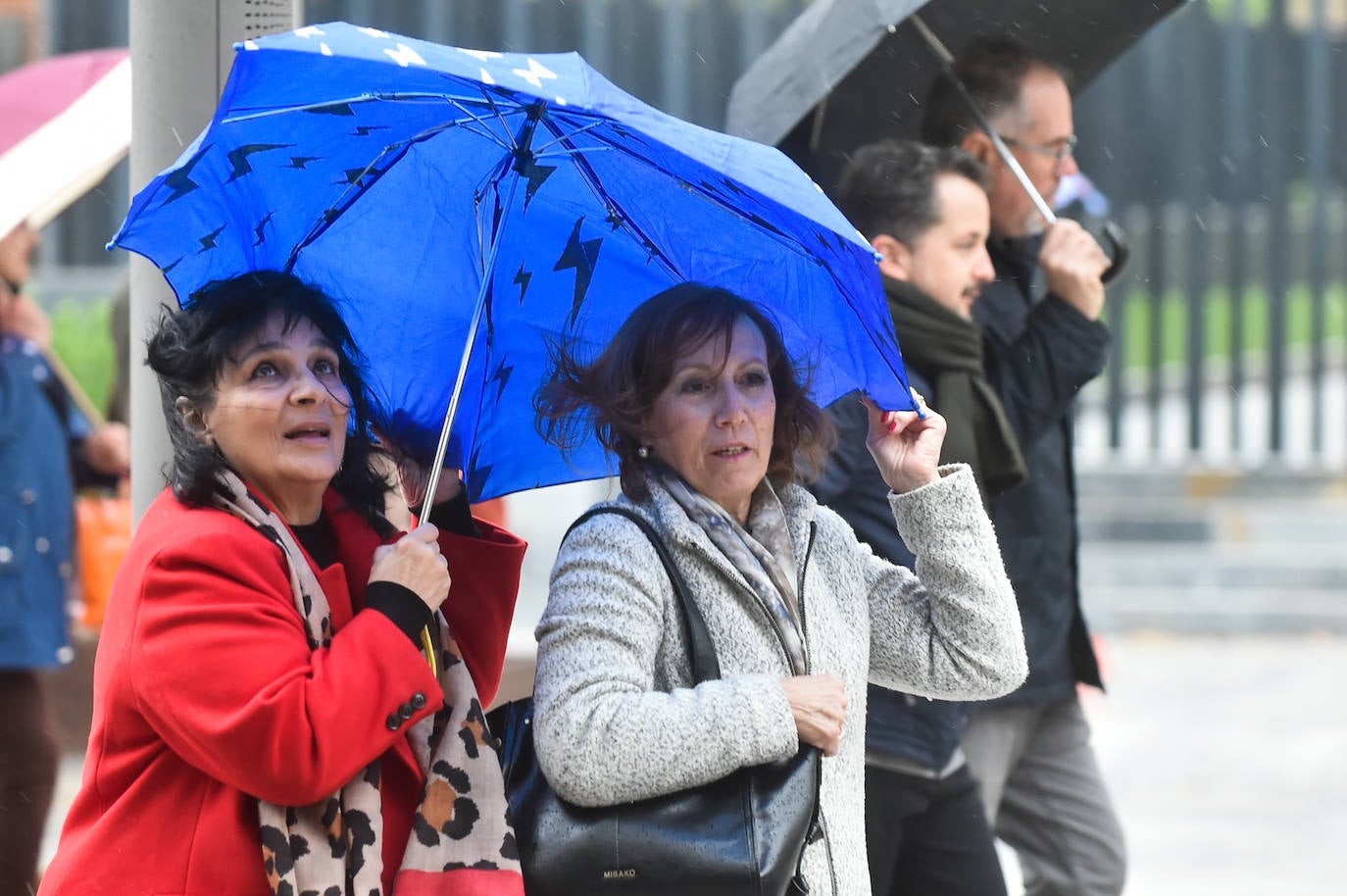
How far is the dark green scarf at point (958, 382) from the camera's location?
12.2 ft

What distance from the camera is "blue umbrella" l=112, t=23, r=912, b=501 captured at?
2541mm

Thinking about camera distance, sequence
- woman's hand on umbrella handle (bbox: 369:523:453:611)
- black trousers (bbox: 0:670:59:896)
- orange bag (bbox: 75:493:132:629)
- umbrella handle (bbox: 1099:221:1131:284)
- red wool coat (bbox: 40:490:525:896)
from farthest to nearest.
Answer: orange bag (bbox: 75:493:132:629) → black trousers (bbox: 0:670:59:896) → umbrella handle (bbox: 1099:221:1131:284) → woman's hand on umbrella handle (bbox: 369:523:453:611) → red wool coat (bbox: 40:490:525:896)

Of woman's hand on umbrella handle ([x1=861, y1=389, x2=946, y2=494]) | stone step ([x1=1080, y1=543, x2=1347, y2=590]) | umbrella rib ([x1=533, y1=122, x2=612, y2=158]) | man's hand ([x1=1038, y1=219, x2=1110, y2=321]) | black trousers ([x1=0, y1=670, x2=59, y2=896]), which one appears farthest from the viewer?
stone step ([x1=1080, y1=543, x2=1347, y2=590])

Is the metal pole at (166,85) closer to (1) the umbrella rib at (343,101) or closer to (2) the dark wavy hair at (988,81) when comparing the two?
(1) the umbrella rib at (343,101)

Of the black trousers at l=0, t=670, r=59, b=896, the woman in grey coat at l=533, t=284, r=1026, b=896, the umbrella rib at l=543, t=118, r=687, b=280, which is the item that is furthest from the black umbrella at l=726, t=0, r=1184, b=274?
the black trousers at l=0, t=670, r=59, b=896

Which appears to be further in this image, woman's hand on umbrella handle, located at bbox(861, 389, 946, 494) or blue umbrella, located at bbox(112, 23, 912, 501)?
woman's hand on umbrella handle, located at bbox(861, 389, 946, 494)

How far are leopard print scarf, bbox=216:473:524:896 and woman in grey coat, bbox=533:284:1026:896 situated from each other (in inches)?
4.0

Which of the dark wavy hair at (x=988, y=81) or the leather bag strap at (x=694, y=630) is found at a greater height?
the dark wavy hair at (x=988, y=81)

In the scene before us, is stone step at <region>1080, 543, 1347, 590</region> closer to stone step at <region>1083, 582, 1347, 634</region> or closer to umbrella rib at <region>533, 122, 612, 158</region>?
stone step at <region>1083, 582, 1347, 634</region>

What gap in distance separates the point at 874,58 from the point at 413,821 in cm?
215

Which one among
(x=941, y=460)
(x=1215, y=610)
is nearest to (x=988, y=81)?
(x=941, y=460)

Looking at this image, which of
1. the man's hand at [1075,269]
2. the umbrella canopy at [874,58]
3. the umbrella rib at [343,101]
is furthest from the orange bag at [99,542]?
the umbrella rib at [343,101]

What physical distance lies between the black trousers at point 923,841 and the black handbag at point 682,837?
111 cm

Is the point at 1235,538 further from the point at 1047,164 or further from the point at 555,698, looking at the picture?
the point at 555,698
